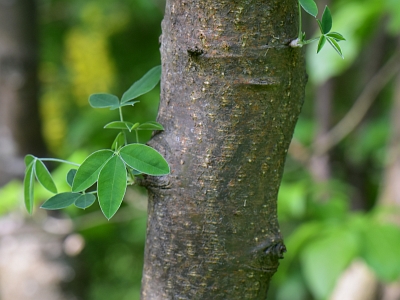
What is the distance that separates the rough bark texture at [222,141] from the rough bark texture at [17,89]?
3.88ft

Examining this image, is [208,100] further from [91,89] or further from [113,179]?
[91,89]

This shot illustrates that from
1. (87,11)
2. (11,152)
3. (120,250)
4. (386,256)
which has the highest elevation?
(87,11)

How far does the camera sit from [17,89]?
1.52m

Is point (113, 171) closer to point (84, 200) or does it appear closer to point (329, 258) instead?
point (84, 200)

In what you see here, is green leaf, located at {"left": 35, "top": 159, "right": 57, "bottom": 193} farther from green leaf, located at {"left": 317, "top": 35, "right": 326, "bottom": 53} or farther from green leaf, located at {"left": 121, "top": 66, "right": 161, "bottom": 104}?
green leaf, located at {"left": 317, "top": 35, "right": 326, "bottom": 53}

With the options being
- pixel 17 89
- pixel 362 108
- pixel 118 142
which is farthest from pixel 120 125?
pixel 362 108

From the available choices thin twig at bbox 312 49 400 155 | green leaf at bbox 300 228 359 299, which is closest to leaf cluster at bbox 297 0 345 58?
green leaf at bbox 300 228 359 299

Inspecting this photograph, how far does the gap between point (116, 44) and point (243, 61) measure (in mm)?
1870

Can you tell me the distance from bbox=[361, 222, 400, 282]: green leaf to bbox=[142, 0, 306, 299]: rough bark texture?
1.98 feet

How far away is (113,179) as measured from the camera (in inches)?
16.2

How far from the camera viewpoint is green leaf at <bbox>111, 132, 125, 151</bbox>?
0.43 meters

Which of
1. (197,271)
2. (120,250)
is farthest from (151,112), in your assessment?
(197,271)

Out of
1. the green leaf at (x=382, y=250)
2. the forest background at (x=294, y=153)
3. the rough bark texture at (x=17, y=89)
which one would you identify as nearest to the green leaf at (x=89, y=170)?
the forest background at (x=294, y=153)

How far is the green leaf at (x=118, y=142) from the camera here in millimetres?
434
